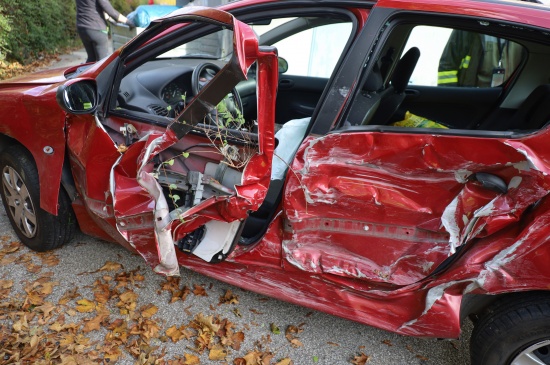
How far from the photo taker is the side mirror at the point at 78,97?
2160 millimetres

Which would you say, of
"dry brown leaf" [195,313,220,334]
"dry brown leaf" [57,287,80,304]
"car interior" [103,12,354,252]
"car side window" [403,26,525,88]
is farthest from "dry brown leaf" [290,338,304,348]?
"car side window" [403,26,525,88]

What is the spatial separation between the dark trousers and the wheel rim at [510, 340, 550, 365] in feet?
18.5

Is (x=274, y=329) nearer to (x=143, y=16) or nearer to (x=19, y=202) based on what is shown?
(x=19, y=202)

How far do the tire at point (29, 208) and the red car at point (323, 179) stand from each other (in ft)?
0.06

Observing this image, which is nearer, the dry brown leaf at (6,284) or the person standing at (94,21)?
the dry brown leaf at (6,284)

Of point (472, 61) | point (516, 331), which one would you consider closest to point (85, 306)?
point (516, 331)

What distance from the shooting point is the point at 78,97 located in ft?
7.36

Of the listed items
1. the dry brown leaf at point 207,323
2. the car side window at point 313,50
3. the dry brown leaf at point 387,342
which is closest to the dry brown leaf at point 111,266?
the dry brown leaf at point 207,323

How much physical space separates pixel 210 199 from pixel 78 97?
0.95 meters

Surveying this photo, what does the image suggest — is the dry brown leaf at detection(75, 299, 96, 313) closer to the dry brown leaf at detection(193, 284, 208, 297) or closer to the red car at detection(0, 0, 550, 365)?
the red car at detection(0, 0, 550, 365)

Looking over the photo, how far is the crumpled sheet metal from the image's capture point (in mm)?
1636

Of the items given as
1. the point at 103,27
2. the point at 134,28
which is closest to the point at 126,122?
the point at 103,27

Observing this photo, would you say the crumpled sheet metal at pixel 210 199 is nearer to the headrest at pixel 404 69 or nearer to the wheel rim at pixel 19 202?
the wheel rim at pixel 19 202

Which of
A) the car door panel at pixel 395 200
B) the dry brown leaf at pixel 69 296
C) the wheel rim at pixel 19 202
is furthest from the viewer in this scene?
the wheel rim at pixel 19 202
